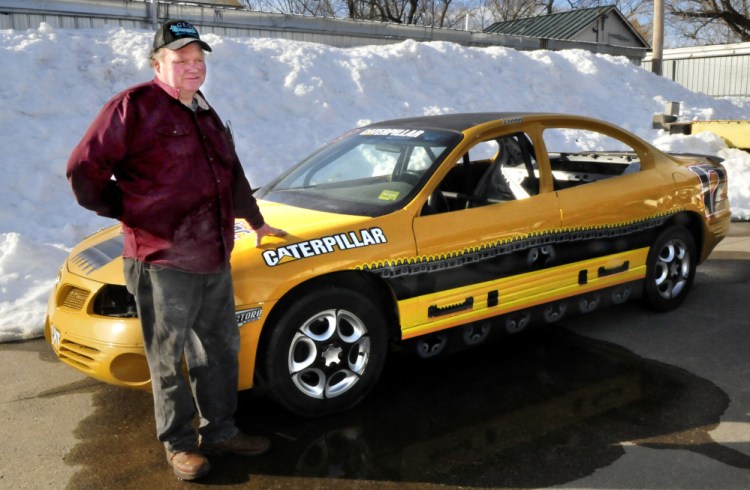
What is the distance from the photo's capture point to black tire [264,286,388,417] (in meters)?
3.60

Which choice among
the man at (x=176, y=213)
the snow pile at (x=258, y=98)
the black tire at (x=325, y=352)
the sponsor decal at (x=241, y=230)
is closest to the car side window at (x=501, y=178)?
the black tire at (x=325, y=352)

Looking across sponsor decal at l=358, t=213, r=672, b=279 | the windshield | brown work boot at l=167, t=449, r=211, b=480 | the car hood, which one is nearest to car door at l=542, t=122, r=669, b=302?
sponsor decal at l=358, t=213, r=672, b=279

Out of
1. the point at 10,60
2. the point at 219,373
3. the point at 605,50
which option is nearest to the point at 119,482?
the point at 219,373

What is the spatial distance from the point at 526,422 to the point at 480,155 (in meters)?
2.48

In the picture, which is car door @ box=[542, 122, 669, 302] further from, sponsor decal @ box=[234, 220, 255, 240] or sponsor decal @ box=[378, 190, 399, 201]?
sponsor decal @ box=[234, 220, 255, 240]

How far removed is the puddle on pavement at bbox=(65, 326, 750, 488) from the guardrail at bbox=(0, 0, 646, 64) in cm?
945

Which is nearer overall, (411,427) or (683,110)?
(411,427)

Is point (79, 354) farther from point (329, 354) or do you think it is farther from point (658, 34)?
point (658, 34)

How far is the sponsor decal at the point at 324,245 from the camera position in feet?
11.8

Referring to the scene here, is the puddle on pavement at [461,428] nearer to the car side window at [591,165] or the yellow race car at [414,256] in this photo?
the yellow race car at [414,256]

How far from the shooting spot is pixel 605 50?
2030 centimetres

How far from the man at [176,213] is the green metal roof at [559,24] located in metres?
28.7

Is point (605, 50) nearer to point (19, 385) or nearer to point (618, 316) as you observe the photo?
point (618, 316)

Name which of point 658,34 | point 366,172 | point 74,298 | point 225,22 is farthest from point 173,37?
point 658,34
